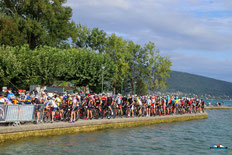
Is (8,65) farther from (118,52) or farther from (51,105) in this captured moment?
(118,52)

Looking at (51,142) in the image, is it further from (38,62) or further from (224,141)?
(38,62)

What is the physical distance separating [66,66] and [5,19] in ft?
39.0

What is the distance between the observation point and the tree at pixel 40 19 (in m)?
49.9

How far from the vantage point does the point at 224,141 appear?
25938 millimetres

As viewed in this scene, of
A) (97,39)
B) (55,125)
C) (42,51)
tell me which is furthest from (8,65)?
(97,39)

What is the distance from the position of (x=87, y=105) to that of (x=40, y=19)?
3170 centimetres

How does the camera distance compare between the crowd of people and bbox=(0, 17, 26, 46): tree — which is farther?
bbox=(0, 17, 26, 46): tree

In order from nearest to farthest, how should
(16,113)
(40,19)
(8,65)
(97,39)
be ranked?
(16,113) → (8,65) → (40,19) → (97,39)

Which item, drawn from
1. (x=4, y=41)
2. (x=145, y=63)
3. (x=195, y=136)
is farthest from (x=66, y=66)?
(x=145, y=63)

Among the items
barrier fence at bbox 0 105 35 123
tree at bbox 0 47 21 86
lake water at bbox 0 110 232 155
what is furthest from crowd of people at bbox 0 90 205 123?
tree at bbox 0 47 21 86

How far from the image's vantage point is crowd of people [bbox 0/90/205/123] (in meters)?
21.1

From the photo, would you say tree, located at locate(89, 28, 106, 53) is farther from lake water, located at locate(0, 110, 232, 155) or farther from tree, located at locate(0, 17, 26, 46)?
lake water, located at locate(0, 110, 232, 155)

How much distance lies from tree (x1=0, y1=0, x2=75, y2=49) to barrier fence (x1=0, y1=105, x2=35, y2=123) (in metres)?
32.2

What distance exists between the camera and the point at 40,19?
52.2 meters
